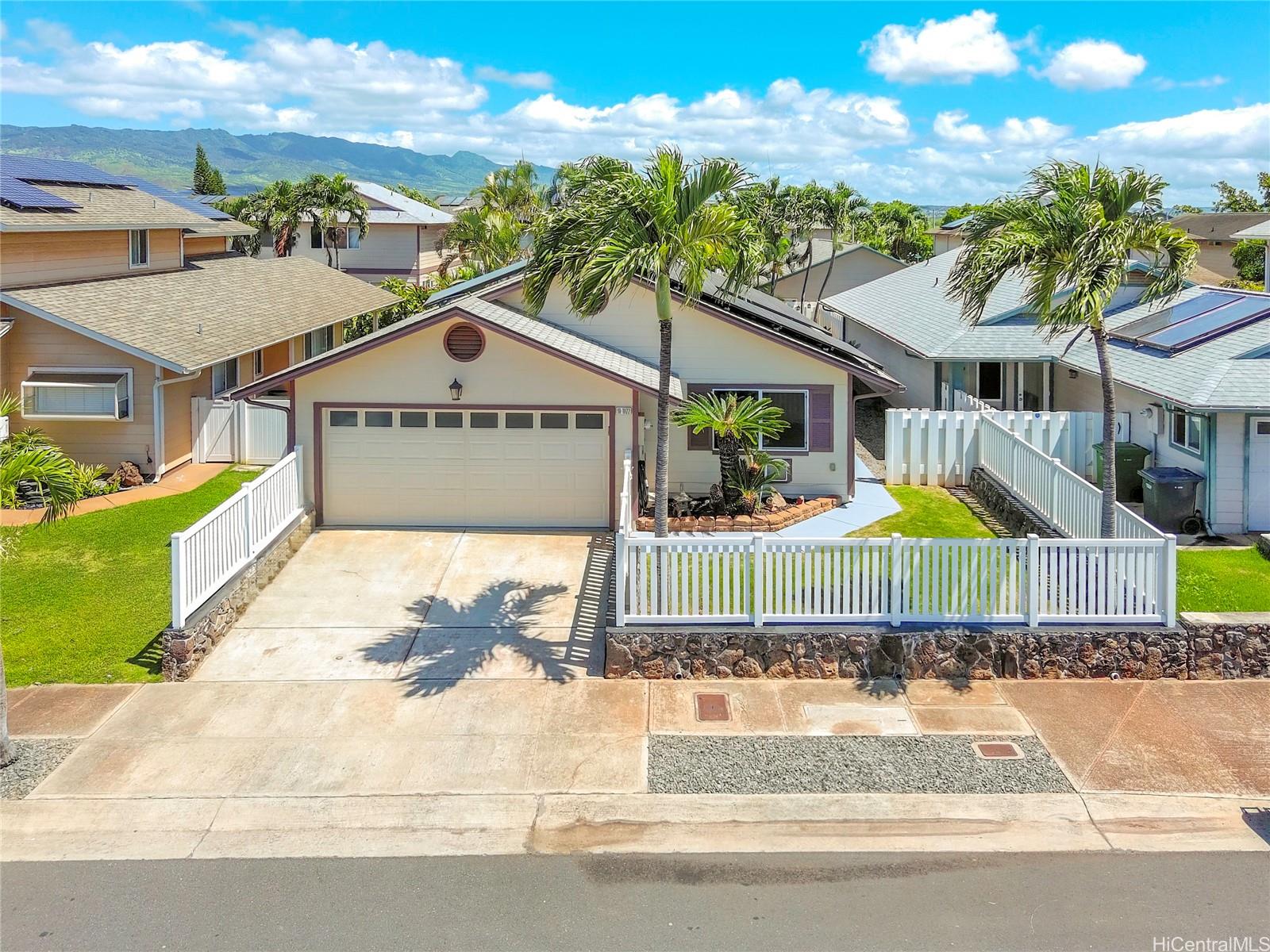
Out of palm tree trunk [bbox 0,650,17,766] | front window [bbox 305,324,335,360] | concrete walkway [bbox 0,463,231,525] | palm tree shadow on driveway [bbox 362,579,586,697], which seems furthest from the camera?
front window [bbox 305,324,335,360]

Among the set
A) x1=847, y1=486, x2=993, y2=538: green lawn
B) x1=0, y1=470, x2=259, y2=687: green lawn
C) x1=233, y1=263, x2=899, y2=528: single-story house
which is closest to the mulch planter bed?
x1=233, y1=263, x2=899, y2=528: single-story house

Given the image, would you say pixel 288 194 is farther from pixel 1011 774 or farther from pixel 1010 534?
pixel 1011 774

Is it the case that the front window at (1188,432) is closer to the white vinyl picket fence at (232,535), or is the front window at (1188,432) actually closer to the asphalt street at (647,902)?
the asphalt street at (647,902)

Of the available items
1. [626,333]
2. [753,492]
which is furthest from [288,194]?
[753,492]

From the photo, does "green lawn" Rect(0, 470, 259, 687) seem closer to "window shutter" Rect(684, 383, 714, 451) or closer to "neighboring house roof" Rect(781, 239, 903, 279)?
"window shutter" Rect(684, 383, 714, 451)

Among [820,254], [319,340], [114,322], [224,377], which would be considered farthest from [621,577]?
[820,254]
